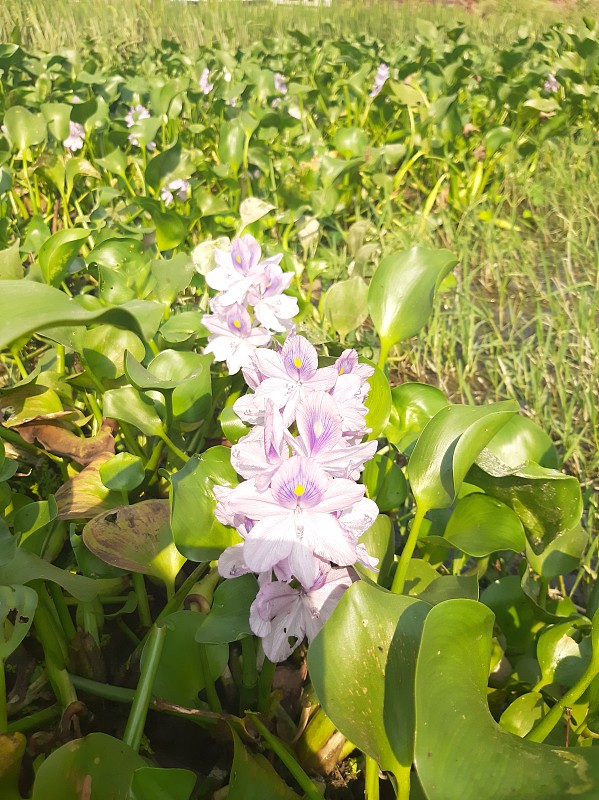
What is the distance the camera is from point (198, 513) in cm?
79

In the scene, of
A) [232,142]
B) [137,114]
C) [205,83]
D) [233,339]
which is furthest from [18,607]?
[205,83]

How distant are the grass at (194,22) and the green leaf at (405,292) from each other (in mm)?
→ 4861

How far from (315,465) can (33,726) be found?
1.86 ft

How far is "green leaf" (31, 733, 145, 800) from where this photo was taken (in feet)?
1.99

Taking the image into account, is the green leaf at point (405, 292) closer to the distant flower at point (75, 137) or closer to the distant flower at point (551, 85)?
the distant flower at point (75, 137)

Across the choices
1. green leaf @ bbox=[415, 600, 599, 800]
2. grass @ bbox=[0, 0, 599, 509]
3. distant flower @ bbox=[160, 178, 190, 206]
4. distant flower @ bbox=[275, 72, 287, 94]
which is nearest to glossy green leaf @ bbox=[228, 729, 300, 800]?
green leaf @ bbox=[415, 600, 599, 800]

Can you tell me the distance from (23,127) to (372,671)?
2143mm

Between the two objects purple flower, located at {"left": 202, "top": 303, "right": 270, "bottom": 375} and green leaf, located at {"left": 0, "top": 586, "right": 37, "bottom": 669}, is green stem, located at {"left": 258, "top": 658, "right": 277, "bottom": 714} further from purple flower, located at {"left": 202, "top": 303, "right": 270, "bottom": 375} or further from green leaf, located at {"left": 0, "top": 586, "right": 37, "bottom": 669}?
purple flower, located at {"left": 202, "top": 303, "right": 270, "bottom": 375}

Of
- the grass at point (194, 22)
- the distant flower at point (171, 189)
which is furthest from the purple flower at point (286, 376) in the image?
the grass at point (194, 22)

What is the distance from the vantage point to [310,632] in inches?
28.6

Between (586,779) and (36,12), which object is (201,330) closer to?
(586,779)

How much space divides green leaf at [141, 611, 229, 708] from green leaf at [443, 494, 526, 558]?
1.14 ft

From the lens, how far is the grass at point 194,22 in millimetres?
6164

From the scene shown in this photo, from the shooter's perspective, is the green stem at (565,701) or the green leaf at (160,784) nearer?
the green leaf at (160,784)
